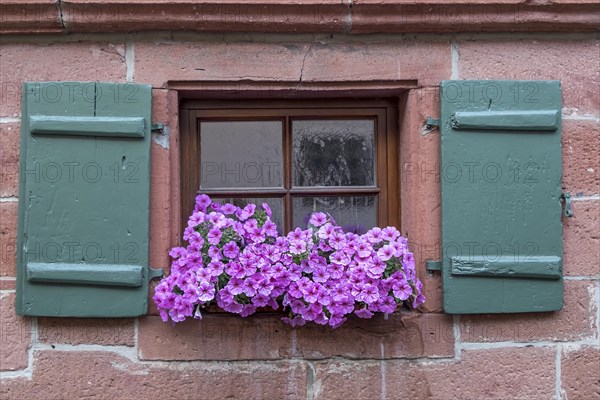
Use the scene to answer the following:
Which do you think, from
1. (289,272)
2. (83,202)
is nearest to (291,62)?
(289,272)

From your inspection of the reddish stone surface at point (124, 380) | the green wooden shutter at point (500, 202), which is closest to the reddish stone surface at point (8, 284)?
the reddish stone surface at point (124, 380)

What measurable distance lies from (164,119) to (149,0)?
0.45m

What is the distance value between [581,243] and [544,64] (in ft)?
2.40

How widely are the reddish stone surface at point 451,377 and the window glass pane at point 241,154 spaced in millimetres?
799

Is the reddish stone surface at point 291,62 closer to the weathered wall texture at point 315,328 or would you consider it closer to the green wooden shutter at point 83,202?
the weathered wall texture at point 315,328

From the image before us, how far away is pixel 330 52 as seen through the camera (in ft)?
7.71

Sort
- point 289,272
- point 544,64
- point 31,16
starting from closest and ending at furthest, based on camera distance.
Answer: point 289,272, point 31,16, point 544,64

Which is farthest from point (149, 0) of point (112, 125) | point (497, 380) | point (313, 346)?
point (497, 380)

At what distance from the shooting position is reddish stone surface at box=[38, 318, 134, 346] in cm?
227

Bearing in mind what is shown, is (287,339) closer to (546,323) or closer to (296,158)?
(296,158)

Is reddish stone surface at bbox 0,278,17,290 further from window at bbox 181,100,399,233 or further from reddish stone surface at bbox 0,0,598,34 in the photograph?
reddish stone surface at bbox 0,0,598,34

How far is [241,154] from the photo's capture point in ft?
8.07

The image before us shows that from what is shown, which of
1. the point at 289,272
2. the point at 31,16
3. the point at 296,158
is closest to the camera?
the point at 289,272

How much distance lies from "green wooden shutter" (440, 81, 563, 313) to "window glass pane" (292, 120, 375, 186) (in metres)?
0.34
